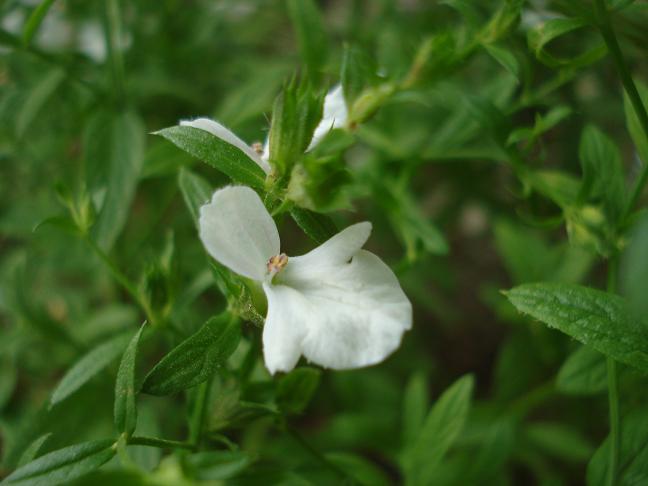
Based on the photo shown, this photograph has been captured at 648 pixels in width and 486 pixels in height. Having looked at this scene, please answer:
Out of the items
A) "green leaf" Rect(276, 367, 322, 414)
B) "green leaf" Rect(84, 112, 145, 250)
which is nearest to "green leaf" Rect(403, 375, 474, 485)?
"green leaf" Rect(276, 367, 322, 414)

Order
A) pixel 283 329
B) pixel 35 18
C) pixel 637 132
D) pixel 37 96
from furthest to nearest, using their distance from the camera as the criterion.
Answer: pixel 37 96
pixel 35 18
pixel 637 132
pixel 283 329

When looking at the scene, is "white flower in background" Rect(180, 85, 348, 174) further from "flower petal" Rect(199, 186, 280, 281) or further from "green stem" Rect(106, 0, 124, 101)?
"green stem" Rect(106, 0, 124, 101)

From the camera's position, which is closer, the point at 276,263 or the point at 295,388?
the point at 276,263

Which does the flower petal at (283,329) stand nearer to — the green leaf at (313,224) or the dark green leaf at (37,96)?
the green leaf at (313,224)

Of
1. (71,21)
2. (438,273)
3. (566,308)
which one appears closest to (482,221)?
(438,273)

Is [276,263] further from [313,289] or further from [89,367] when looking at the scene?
[89,367]

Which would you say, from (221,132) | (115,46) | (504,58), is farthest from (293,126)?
(115,46)
